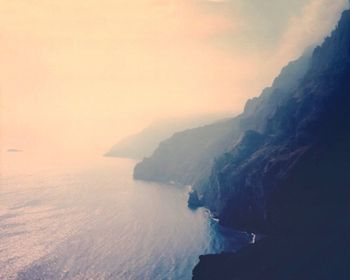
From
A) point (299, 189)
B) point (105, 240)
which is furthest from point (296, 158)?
point (105, 240)

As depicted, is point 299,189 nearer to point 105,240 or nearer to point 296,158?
point 296,158

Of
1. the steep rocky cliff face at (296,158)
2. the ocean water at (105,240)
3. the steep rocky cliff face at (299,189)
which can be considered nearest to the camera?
the steep rocky cliff face at (299,189)

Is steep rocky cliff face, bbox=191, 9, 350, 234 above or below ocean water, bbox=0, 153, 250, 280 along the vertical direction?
above

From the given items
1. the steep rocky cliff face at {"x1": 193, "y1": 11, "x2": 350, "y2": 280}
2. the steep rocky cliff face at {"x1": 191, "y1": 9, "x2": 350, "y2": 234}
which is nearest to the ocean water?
the steep rocky cliff face at {"x1": 193, "y1": 11, "x2": 350, "y2": 280}

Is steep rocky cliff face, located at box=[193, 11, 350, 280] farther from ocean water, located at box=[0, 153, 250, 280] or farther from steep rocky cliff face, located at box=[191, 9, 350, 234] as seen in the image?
ocean water, located at box=[0, 153, 250, 280]

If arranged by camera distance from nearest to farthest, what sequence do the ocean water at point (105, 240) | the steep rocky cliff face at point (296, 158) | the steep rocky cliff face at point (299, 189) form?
the steep rocky cliff face at point (299, 189)
the ocean water at point (105, 240)
the steep rocky cliff face at point (296, 158)

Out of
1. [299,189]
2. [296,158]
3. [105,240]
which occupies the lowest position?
[105,240]

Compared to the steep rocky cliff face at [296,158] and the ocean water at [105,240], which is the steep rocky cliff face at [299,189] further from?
the ocean water at [105,240]

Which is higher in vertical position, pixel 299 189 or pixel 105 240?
pixel 299 189

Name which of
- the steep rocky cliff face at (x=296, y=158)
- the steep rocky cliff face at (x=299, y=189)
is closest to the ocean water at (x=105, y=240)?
the steep rocky cliff face at (x=299, y=189)
